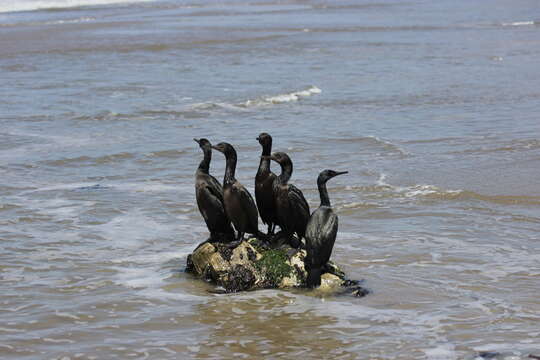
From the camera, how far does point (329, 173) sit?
24.6 feet

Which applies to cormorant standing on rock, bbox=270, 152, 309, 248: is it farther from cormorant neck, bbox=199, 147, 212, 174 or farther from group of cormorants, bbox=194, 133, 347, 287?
cormorant neck, bbox=199, 147, 212, 174

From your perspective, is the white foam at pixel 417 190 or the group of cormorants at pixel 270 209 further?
the white foam at pixel 417 190

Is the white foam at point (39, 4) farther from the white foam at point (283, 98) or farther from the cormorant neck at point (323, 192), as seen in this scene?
the cormorant neck at point (323, 192)

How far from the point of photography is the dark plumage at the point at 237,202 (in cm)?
786

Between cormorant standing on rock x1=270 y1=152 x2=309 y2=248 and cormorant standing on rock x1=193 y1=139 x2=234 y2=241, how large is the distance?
0.55 meters

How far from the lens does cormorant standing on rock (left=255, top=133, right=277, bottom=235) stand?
788cm

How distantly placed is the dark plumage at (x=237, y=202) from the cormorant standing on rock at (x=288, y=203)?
24 cm

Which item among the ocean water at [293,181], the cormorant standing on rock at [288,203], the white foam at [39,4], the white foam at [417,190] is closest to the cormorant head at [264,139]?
the cormorant standing on rock at [288,203]

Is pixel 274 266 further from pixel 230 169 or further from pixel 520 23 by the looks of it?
pixel 520 23

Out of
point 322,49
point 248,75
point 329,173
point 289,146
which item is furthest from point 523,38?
point 329,173

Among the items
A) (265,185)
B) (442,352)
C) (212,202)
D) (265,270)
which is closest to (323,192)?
(265,185)

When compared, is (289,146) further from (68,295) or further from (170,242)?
(68,295)

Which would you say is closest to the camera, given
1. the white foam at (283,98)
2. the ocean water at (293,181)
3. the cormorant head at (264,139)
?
the ocean water at (293,181)

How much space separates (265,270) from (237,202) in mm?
644
